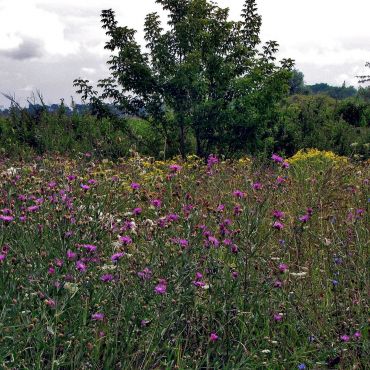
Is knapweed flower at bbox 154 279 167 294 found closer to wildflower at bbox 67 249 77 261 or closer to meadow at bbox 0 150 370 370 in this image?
A: meadow at bbox 0 150 370 370

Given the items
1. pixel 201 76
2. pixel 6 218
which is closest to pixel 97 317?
pixel 6 218

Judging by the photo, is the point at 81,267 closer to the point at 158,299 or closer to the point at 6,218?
the point at 158,299

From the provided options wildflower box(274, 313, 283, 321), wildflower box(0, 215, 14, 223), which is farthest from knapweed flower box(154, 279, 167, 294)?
wildflower box(0, 215, 14, 223)

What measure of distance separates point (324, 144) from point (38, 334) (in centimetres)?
1133

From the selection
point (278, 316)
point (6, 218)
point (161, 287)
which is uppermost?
point (6, 218)

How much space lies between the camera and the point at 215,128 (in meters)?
11.9

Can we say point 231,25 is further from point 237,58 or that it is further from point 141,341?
point 141,341

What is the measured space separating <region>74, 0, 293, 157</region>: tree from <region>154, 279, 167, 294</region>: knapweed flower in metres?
8.58

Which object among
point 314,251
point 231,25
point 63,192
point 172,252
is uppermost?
point 231,25

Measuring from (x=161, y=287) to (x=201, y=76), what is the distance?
9.27 metres

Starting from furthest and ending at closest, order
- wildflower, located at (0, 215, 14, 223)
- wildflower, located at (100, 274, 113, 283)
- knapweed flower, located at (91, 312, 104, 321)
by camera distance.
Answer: wildflower, located at (0, 215, 14, 223), wildflower, located at (100, 274, 113, 283), knapweed flower, located at (91, 312, 104, 321)

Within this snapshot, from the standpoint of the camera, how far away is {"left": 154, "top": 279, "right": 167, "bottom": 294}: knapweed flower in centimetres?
278

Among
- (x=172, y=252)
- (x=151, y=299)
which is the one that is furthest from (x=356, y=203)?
(x=151, y=299)

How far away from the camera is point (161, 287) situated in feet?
9.20
